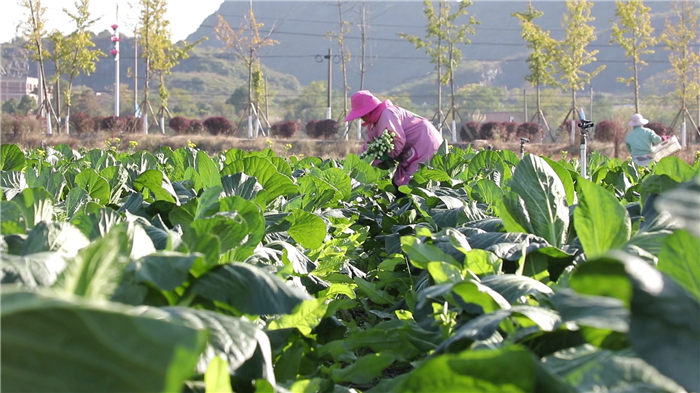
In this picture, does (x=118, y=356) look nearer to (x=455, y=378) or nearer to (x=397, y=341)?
(x=455, y=378)

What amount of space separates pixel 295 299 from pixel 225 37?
36762 millimetres

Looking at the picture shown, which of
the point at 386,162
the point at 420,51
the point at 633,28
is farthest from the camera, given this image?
the point at 420,51

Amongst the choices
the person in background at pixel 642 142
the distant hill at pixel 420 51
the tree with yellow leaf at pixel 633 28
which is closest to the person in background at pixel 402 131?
the person in background at pixel 642 142

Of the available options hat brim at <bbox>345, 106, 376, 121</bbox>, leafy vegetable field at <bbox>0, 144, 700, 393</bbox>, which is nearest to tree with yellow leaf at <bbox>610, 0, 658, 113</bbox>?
hat brim at <bbox>345, 106, 376, 121</bbox>

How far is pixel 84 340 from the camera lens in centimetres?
66

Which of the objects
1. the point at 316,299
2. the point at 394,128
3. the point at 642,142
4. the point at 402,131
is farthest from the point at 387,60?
the point at 316,299

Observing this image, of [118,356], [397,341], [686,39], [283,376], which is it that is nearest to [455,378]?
[118,356]

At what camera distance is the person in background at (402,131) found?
6082 millimetres

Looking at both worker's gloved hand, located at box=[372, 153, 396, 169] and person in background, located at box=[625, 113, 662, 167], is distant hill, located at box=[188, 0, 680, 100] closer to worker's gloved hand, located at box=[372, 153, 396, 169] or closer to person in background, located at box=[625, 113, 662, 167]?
person in background, located at box=[625, 113, 662, 167]

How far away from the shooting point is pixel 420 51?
480 feet

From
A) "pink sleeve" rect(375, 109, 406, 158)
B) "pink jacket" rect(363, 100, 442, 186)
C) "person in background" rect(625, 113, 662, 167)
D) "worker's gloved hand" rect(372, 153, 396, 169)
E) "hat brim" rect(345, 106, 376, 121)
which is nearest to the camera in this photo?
"worker's gloved hand" rect(372, 153, 396, 169)

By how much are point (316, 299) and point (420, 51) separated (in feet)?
486

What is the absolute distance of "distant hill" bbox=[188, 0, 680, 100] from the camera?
124 meters

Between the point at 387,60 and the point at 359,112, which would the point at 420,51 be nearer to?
the point at 387,60
